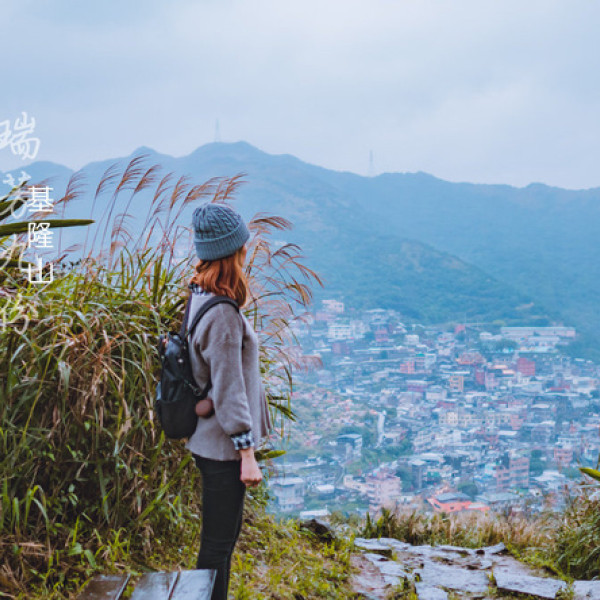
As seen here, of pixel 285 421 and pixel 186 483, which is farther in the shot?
pixel 285 421

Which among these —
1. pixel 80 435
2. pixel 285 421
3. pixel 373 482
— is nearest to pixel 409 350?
pixel 373 482

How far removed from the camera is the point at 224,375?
2.10 metres

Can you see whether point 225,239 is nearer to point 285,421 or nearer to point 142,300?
point 142,300

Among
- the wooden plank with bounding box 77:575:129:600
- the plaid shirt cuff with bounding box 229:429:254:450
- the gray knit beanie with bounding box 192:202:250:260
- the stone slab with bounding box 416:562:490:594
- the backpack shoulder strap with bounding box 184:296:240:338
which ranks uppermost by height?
the gray knit beanie with bounding box 192:202:250:260

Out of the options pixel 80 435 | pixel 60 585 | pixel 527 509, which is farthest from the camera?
pixel 527 509

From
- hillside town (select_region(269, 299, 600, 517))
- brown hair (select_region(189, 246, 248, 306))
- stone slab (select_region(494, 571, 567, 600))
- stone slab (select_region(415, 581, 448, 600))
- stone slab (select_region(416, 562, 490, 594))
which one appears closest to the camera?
brown hair (select_region(189, 246, 248, 306))

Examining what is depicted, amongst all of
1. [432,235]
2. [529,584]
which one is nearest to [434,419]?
[529,584]

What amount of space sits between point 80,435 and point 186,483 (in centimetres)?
65

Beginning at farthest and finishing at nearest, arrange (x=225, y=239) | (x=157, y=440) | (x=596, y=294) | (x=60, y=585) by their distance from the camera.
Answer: (x=596, y=294), (x=157, y=440), (x=60, y=585), (x=225, y=239)

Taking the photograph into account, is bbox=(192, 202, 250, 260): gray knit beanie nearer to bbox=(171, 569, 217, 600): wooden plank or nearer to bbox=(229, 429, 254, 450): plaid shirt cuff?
bbox=(229, 429, 254, 450): plaid shirt cuff

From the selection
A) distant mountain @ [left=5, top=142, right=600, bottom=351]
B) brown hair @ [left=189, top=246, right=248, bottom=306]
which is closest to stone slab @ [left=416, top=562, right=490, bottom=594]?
brown hair @ [left=189, top=246, right=248, bottom=306]

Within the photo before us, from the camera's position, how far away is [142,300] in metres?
3.30

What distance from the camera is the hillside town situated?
6.04 meters

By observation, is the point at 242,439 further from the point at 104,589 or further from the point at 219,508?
the point at 104,589
